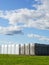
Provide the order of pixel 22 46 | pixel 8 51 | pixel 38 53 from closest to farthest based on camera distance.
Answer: pixel 38 53
pixel 22 46
pixel 8 51

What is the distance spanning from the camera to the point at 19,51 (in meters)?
45.6

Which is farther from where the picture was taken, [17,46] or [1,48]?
[1,48]

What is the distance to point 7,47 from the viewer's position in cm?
4928

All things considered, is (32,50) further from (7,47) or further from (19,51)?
(7,47)

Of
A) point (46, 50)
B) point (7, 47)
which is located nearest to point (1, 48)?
point (7, 47)

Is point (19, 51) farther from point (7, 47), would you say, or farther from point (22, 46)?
point (7, 47)

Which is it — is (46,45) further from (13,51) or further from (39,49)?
(13,51)

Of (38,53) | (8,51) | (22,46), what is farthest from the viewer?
(8,51)

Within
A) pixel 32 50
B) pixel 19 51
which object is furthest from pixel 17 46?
pixel 32 50

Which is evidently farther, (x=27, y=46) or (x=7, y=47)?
(x=7, y=47)

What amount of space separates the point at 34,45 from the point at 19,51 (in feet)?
15.8

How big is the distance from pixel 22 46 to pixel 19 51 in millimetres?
1424

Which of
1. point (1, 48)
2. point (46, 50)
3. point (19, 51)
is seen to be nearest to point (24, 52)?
point (19, 51)

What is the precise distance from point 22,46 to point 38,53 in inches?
186
